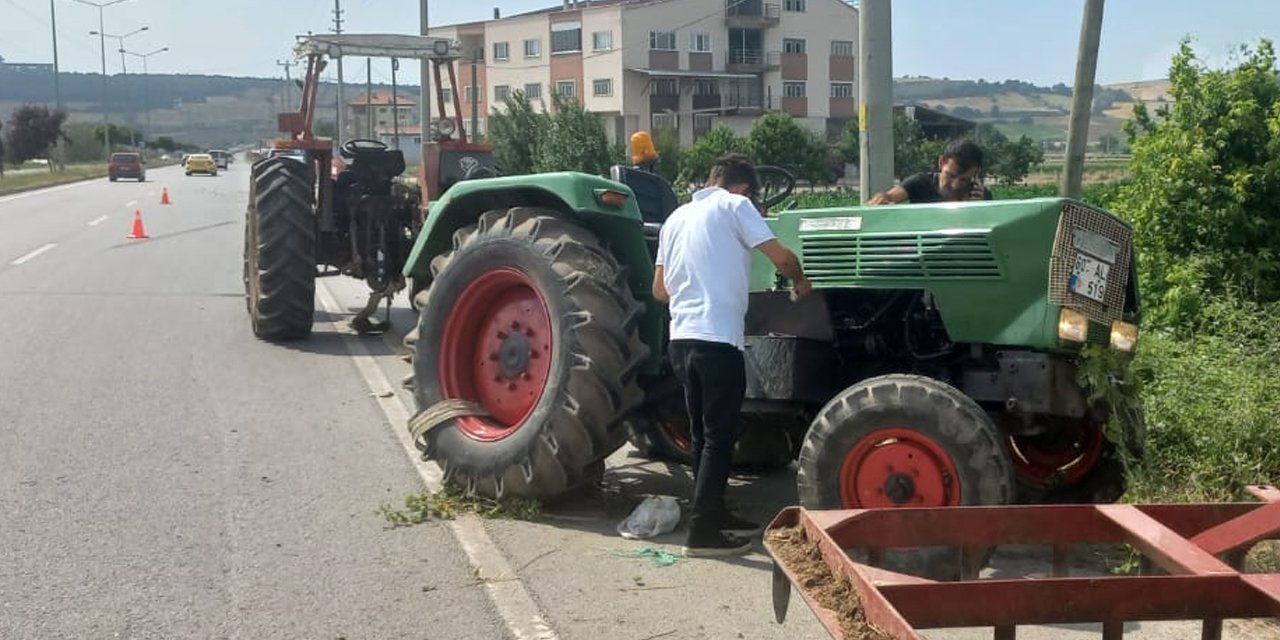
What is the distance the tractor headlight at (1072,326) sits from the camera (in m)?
5.06

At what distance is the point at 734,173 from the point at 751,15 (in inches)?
2823

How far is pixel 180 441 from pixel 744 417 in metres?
3.51

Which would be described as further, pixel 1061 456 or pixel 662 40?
pixel 662 40

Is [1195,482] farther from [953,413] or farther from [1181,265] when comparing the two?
[1181,265]

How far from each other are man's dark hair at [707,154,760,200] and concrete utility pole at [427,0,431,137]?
27.2ft

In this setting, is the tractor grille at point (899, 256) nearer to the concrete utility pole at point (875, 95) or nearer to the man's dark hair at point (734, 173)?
the man's dark hair at point (734, 173)

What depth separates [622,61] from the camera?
69750 mm

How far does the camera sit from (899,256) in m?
5.48

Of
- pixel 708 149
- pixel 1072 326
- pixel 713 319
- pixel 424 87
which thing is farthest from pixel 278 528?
pixel 708 149

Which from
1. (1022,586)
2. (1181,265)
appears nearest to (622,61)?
(1181,265)

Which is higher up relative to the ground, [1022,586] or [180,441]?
[1022,586]

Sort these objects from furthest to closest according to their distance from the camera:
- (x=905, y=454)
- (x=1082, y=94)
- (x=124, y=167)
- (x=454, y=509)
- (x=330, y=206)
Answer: (x=124, y=167), (x=330, y=206), (x=1082, y=94), (x=454, y=509), (x=905, y=454)

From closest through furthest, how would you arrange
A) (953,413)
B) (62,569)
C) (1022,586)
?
(1022,586), (953,413), (62,569)

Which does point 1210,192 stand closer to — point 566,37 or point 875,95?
point 875,95
